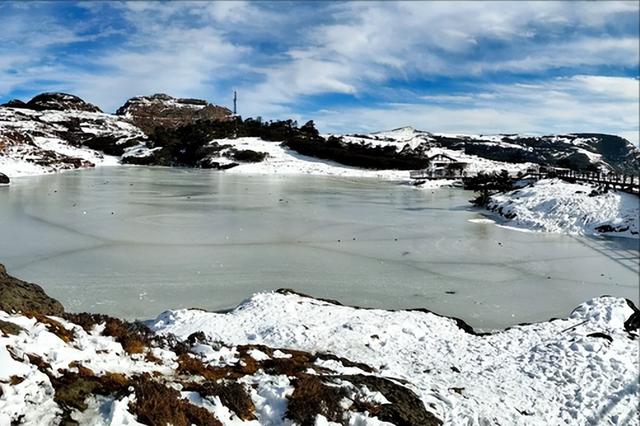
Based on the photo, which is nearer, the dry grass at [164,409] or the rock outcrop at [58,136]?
the dry grass at [164,409]

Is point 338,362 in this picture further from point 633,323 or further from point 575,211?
point 575,211

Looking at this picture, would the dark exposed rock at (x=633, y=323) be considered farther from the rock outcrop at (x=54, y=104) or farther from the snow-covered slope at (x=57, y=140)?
the rock outcrop at (x=54, y=104)

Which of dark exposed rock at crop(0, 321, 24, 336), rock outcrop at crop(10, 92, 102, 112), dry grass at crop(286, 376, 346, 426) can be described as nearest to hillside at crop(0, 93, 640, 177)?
rock outcrop at crop(10, 92, 102, 112)

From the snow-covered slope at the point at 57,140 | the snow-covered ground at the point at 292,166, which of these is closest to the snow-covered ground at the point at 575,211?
the snow-covered ground at the point at 292,166

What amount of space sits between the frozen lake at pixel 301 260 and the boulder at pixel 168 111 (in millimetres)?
100158

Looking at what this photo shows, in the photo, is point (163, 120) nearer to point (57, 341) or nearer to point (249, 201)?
point (249, 201)

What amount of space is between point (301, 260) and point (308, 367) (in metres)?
6.60

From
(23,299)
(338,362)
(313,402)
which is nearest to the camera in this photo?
(313,402)

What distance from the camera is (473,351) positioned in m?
7.02

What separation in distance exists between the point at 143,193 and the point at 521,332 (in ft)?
73.3

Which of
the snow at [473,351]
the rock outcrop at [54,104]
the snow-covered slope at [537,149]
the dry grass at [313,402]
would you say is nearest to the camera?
the dry grass at [313,402]

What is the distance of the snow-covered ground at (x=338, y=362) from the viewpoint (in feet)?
12.7

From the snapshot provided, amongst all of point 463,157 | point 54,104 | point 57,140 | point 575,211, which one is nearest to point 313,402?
point 575,211

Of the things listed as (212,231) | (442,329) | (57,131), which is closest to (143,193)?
(212,231)
